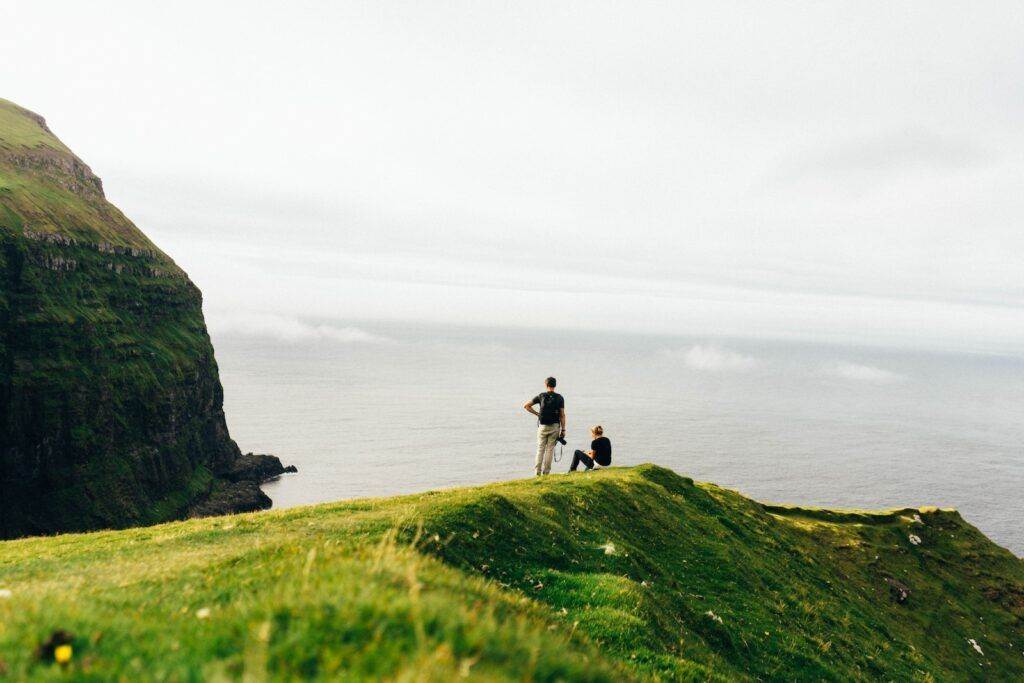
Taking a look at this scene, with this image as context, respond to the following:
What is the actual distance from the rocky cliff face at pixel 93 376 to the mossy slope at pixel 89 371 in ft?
1.04

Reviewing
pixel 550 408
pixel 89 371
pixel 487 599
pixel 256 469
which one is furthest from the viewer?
pixel 256 469

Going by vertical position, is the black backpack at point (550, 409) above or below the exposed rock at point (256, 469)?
above

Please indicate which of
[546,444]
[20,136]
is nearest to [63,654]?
[546,444]

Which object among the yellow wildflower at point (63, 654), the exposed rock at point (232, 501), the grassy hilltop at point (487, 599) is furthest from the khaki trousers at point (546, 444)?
the exposed rock at point (232, 501)

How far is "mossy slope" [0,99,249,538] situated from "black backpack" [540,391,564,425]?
122 meters

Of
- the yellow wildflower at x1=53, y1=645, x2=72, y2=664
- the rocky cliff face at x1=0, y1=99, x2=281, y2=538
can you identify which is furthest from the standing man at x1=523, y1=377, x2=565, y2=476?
the rocky cliff face at x1=0, y1=99, x2=281, y2=538

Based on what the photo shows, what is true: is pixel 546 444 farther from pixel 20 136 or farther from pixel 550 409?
pixel 20 136

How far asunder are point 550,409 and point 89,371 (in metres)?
137

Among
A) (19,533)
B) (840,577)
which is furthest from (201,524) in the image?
(19,533)

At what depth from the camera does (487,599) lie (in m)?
7.25

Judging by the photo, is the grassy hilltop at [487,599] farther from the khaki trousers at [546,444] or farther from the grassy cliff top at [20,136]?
the grassy cliff top at [20,136]

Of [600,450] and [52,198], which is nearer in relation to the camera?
[600,450]

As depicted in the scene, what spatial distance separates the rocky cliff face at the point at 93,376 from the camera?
107m

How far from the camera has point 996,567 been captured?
201 ft
